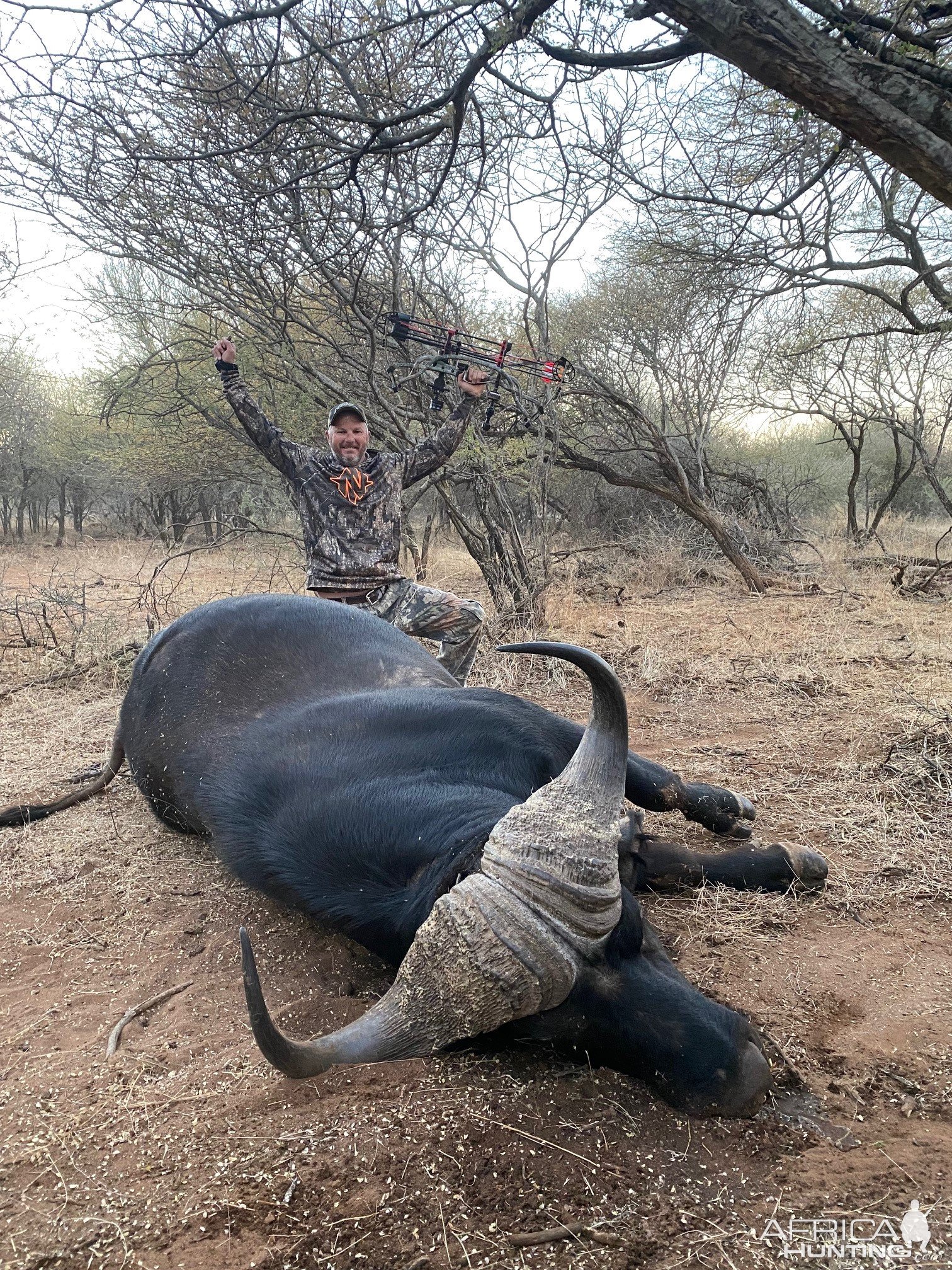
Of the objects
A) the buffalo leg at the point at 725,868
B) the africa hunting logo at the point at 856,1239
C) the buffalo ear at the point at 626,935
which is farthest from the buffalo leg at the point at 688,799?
the africa hunting logo at the point at 856,1239

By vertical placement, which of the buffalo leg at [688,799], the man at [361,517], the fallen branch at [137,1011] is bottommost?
the fallen branch at [137,1011]

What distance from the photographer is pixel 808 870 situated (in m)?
2.59

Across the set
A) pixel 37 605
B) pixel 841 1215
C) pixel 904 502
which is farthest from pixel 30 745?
pixel 904 502

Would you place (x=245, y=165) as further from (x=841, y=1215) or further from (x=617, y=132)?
(x=841, y=1215)

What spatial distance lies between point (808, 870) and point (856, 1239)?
1.39 metres

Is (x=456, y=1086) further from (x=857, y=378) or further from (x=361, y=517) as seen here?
(x=857, y=378)

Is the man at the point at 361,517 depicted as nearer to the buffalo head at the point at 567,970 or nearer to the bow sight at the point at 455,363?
the bow sight at the point at 455,363

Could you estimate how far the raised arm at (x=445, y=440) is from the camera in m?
5.02

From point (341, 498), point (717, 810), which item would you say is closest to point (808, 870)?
point (717, 810)

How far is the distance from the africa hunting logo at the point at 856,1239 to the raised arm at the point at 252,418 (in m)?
4.69

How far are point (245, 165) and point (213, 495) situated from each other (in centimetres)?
1967

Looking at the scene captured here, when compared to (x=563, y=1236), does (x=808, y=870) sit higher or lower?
higher

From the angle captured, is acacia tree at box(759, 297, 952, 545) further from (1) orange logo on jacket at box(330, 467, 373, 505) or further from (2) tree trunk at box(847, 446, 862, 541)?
(1) orange logo on jacket at box(330, 467, 373, 505)

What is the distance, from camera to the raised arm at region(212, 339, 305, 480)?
4.83 metres
